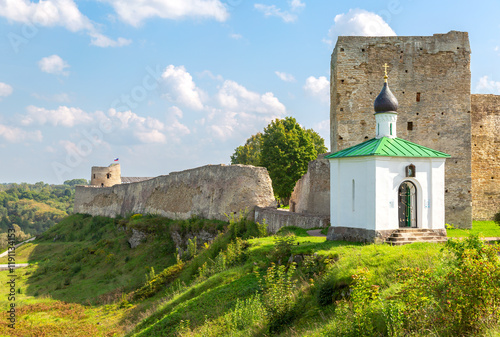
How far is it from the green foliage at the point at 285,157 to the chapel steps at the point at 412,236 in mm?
21528

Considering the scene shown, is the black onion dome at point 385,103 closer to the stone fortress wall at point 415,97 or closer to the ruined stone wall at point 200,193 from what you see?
the stone fortress wall at point 415,97

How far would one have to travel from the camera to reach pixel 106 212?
41.9m

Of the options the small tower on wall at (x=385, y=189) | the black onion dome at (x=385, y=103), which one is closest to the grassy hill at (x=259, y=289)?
the small tower on wall at (x=385, y=189)

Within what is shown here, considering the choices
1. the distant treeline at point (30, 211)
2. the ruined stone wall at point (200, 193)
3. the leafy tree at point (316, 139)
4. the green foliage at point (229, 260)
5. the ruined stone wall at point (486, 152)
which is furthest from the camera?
the distant treeline at point (30, 211)

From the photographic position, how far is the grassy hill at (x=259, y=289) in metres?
6.00

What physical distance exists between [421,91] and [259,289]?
51.4 feet

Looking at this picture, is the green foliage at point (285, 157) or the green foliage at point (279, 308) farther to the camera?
the green foliage at point (285, 157)

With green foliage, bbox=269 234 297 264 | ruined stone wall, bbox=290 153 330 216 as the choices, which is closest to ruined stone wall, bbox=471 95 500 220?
ruined stone wall, bbox=290 153 330 216

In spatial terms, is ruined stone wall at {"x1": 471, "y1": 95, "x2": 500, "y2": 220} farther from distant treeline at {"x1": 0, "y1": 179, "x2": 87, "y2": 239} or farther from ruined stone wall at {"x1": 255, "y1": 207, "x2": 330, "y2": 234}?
distant treeline at {"x1": 0, "y1": 179, "x2": 87, "y2": 239}

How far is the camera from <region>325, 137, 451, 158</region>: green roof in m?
12.5

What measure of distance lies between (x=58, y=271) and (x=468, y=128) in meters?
24.6

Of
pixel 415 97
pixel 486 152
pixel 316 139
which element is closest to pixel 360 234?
pixel 415 97

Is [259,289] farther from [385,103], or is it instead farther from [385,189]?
[385,103]

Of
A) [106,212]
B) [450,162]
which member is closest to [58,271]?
[106,212]
